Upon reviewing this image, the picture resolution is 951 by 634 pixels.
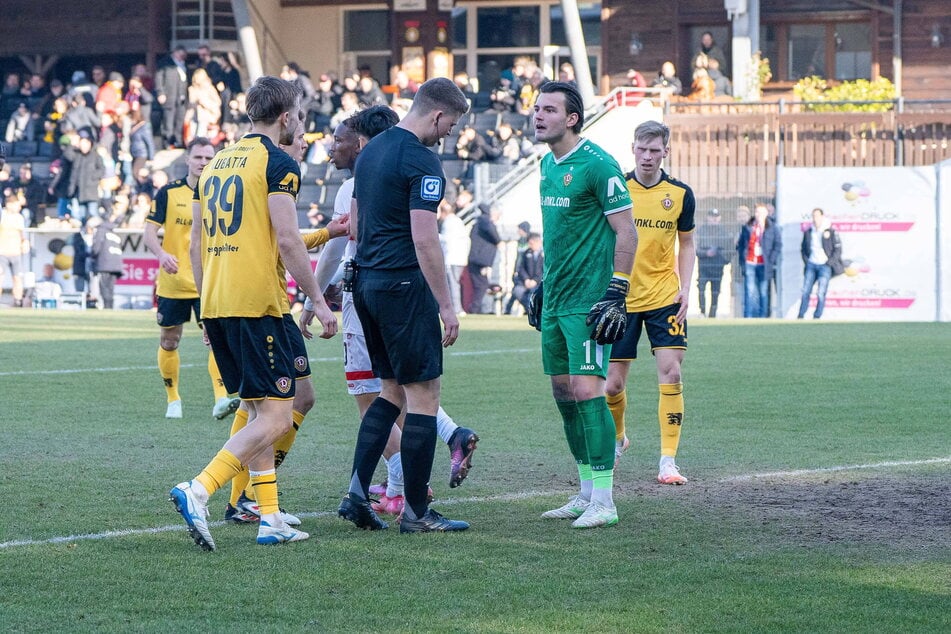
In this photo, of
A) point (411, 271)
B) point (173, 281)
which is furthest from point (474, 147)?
point (411, 271)

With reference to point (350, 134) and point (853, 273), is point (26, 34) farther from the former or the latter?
point (350, 134)

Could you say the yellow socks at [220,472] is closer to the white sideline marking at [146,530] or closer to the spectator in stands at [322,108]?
the white sideline marking at [146,530]

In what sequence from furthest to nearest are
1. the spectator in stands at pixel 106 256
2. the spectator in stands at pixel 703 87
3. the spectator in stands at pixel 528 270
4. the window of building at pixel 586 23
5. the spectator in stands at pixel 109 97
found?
the window of building at pixel 586 23, the spectator in stands at pixel 109 97, the spectator in stands at pixel 703 87, the spectator in stands at pixel 106 256, the spectator in stands at pixel 528 270

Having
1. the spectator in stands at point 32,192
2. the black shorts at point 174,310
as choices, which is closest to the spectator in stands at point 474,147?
the spectator in stands at point 32,192

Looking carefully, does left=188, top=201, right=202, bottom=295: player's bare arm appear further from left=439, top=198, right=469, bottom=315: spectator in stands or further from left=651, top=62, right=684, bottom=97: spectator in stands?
left=651, top=62, right=684, bottom=97: spectator in stands

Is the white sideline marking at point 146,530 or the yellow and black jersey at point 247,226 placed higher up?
the yellow and black jersey at point 247,226

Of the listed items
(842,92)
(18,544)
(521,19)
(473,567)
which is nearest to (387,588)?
(473,567)

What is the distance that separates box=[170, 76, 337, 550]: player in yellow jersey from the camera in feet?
20.5

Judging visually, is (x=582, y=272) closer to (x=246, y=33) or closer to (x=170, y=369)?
(x=170, y=369)

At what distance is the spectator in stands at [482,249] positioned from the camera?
25.7 metres

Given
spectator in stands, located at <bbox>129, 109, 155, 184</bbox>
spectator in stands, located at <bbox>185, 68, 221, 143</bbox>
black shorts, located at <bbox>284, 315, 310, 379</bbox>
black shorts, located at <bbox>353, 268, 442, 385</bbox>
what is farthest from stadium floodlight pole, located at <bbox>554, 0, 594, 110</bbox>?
black shorts, located at <bbox>353, 268, 442, 385</bbox>

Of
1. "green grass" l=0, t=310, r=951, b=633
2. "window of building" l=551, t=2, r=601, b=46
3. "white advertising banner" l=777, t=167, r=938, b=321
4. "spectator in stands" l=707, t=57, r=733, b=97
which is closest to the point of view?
"green grass" l=0, t=310, r=951, b=633

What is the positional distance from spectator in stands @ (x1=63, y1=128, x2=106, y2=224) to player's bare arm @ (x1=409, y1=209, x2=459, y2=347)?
2430cm

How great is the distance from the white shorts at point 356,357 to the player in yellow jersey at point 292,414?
296mm
